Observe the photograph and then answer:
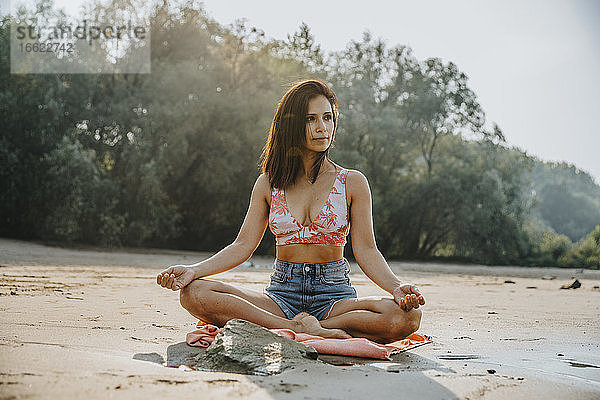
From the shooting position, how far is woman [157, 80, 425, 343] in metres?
3.08

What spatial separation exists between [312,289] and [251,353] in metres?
0.87

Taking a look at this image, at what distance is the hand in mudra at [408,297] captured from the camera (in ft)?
9.48

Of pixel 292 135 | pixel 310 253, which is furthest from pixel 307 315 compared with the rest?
pixel 292 135

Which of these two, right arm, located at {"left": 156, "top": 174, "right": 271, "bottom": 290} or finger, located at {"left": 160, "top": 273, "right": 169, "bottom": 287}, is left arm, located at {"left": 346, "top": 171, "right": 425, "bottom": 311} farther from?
finger, located at {"left": 160, "top": 273, "right": 169, "bottom": 287}

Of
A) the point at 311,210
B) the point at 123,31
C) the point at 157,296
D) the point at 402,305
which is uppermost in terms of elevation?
the point at 123,31

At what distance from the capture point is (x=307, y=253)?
128 inches

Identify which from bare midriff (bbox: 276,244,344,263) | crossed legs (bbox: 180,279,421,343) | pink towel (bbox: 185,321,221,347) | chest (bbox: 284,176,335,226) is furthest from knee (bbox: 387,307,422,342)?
pink towel (bbox: 185,321,221,347)

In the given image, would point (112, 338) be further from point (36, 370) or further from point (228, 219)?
point (228, 219)

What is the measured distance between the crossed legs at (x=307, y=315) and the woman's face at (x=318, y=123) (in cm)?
87

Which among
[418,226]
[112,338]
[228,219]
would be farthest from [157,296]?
[418,226]

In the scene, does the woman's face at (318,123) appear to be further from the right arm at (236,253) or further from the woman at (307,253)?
the right arm at (236,253)

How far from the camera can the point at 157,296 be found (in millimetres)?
5570

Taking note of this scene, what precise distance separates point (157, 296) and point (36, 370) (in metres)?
3.53

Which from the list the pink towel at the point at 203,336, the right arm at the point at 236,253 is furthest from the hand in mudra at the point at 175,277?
the pink towel at the point at 203,336
